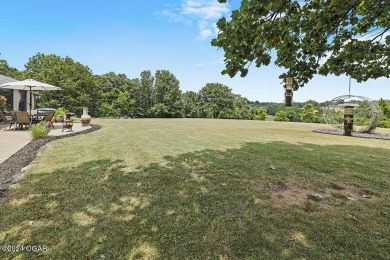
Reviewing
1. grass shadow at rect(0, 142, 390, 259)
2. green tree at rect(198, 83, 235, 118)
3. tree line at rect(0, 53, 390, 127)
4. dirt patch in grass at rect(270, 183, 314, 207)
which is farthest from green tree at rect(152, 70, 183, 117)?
dirt patch in grass at rect(270, 183, 314, 207)

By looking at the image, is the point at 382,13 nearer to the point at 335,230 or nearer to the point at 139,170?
the point at 335,230

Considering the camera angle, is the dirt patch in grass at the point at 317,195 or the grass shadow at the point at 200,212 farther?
the dirt patch in grass at the point at 317,195

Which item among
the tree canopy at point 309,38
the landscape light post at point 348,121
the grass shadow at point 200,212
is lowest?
the grass shadow at point 200,212

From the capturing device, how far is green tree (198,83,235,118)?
54.5 metres

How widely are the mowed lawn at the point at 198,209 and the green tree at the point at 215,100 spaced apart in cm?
4823

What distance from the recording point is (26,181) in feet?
15.4

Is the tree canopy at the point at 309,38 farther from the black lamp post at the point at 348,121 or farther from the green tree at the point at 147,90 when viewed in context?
the green tree at the point at 147,90

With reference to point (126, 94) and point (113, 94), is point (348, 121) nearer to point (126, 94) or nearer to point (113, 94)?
point (126, 94)

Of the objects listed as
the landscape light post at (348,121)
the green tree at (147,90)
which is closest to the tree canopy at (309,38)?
the landscape light post at (348,121)

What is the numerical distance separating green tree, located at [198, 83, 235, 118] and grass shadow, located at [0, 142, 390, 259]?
1922 inches

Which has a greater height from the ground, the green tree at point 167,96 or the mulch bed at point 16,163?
the green tree at point 167,96

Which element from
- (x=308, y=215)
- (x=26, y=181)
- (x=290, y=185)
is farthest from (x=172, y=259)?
(x=26, y=181)

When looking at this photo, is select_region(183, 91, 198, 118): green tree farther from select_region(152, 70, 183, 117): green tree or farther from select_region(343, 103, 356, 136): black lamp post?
select_region(343, 103, 356, 136): black lamp post

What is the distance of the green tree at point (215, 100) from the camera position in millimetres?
54469
